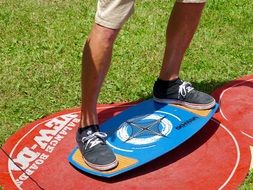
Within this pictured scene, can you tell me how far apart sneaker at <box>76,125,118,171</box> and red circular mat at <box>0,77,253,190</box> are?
9cm

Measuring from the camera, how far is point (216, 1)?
550 cm

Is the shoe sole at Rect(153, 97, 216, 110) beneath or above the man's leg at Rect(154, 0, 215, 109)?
beneath

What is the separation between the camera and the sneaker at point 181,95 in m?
3.55

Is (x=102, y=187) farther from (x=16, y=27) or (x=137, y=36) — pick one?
(x=16, y=27)

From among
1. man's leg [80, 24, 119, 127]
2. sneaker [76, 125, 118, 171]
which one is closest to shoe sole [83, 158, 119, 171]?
sneaker [76, 125, 118, 171]

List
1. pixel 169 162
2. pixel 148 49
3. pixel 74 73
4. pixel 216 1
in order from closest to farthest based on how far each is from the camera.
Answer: pixel 169 162 < pixel 74 73 < pixel 148 49 < pixel 216 1

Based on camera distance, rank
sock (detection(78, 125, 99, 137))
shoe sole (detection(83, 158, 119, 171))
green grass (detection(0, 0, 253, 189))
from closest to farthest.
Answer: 1. shoe sole (detection(83, 158, 119, 171))
2. sock (detection(78, 125, 99, 137))
3. green grass (detection(0, 0, 253, 189))

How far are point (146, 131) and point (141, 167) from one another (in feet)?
0.96

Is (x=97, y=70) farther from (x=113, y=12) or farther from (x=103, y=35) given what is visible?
(x=113, y=12)

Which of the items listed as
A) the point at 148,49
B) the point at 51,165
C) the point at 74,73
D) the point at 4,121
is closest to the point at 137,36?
the point at 148,49

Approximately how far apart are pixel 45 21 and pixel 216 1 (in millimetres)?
1773

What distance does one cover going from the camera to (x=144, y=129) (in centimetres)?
338

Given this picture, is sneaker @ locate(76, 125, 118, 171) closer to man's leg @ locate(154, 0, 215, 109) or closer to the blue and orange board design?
the blue and orange board design

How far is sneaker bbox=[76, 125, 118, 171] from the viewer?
119 inches
